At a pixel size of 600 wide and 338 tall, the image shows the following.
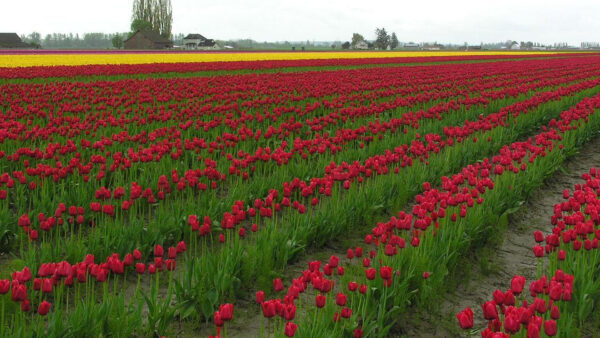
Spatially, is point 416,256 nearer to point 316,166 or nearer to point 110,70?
point 316,166

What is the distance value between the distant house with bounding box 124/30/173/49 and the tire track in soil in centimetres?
8254

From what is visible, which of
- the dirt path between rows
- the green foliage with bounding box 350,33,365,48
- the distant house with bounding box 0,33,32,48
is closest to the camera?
the dirt path between rows

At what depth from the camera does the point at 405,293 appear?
13.4 ft

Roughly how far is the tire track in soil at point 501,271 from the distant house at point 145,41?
271 ft

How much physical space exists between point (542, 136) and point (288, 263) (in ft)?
15.9

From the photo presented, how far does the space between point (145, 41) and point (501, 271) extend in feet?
280

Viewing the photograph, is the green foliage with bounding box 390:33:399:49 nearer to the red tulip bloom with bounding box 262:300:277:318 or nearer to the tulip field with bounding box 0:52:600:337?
the tulip field with bounding box 0:52:600:337

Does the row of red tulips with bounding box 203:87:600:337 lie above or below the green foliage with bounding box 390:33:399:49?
below

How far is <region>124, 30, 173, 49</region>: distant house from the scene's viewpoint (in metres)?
83.4

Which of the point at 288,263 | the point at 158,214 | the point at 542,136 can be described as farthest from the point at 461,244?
the point at 542,136

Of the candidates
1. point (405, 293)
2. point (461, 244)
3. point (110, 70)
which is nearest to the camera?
point (405, 293)

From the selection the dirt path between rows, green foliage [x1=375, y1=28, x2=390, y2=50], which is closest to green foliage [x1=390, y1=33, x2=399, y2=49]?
green foliage [x1=375, y1=28, x2=390, y2=50]

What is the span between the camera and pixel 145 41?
83438 millimetres

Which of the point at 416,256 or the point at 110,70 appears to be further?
the point at 110,70
